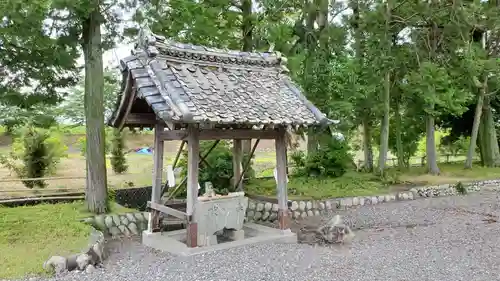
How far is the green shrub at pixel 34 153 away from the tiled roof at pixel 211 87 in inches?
262

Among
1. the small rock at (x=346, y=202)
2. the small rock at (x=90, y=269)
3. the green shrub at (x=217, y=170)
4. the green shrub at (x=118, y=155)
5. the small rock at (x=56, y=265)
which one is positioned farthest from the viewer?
the green shrub at (x=118, y=155)

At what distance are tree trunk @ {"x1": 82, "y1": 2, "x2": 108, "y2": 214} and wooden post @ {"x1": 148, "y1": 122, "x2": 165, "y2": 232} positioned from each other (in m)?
1.63

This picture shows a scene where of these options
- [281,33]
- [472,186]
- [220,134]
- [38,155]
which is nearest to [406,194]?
[472,186]

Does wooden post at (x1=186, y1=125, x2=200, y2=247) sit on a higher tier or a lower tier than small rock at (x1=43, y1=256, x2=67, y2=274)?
higher

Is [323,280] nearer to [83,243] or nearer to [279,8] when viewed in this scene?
[83,243]

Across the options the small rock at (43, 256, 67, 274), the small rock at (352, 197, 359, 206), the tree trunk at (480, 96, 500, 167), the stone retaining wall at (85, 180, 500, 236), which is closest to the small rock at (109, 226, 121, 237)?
the stone retaining wall at (85, 180, 500, 236)

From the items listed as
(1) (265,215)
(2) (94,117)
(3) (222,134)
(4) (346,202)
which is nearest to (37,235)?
(2) (94,117)

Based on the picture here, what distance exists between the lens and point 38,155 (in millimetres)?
13070

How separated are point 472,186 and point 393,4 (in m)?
6.76

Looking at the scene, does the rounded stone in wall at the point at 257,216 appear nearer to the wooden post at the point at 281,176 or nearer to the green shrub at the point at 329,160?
the wooden post at the point at 281,176

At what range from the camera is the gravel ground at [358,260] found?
591 cm

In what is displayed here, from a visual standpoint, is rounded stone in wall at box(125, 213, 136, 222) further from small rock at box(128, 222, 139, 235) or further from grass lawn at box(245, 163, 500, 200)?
grass lawn at box(245, 163, 500, 200)

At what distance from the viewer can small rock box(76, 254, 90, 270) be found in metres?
6.07

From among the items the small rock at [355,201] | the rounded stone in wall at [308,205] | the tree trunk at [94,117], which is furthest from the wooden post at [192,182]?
the small rock at [355,201]
